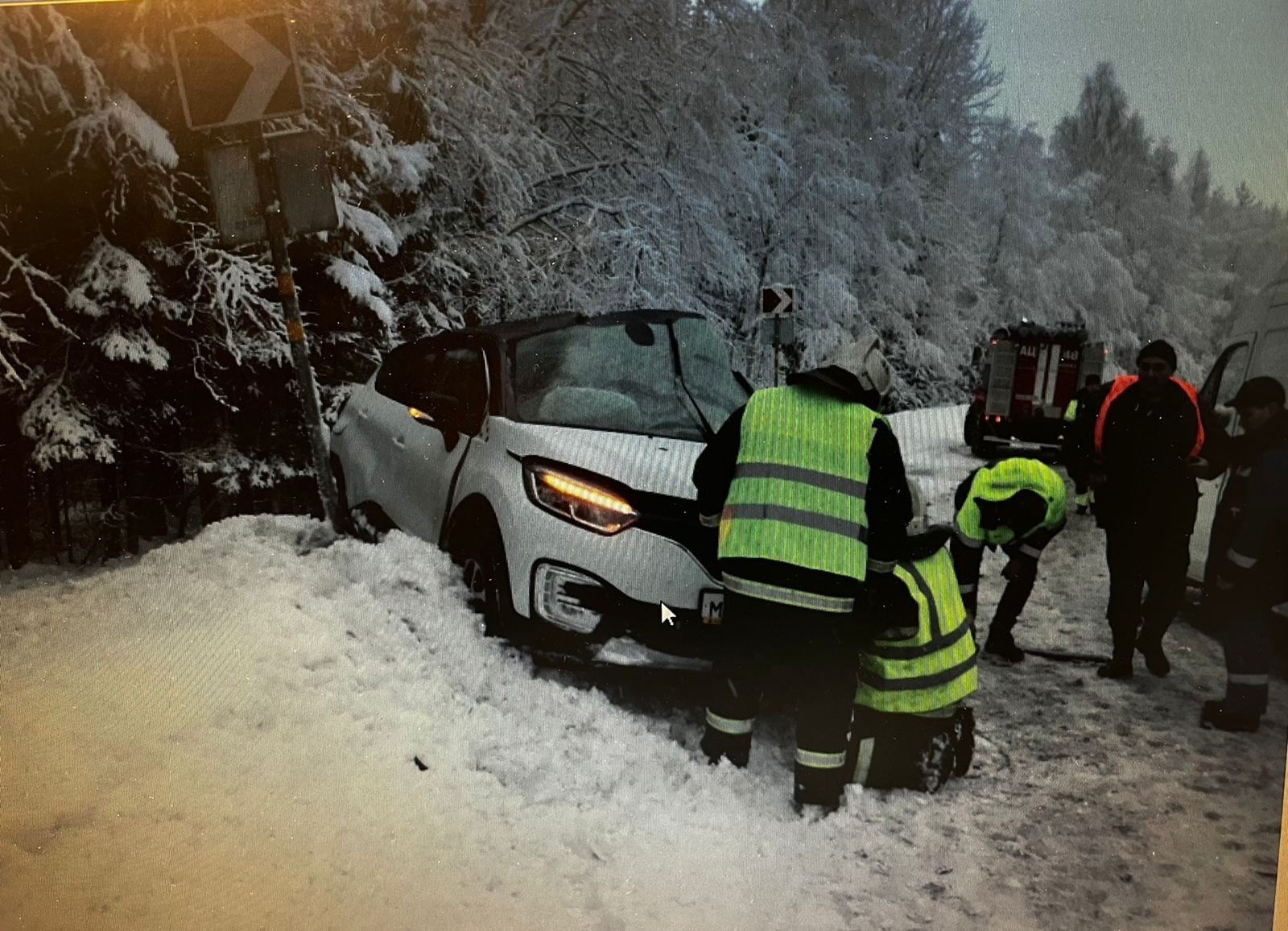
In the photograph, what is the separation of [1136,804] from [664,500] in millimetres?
1456

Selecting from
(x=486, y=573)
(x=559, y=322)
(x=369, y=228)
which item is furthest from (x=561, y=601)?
(x=369, y=228)

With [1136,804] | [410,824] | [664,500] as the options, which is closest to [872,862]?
[1136,804]

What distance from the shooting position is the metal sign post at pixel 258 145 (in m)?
2.42

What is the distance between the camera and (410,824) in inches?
91.4

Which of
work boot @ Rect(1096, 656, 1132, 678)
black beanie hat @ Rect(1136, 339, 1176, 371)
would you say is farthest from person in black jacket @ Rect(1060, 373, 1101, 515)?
work boot @ Rect(1096, 656, 1132, 678)

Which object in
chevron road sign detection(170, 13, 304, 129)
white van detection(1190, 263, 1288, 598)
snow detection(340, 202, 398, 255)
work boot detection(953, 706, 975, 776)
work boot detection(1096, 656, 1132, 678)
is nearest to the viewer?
white van detection(1190, 263, 1288, 598)

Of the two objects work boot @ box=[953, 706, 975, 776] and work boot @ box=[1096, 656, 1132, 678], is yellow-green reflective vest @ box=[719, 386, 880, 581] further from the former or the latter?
work boot @ box=[1096, 656, 1132, 678]

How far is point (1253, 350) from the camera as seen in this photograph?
2.08 m

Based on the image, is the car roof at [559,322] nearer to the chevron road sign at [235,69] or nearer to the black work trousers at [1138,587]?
the chevron road sign at [235,69]

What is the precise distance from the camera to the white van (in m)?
2.07

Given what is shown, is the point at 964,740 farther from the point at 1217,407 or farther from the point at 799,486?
the point at 1217,407

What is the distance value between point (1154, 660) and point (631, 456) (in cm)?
147

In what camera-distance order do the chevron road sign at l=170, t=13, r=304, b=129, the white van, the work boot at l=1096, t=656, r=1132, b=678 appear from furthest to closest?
the chevron road sign at l=170, t=13, r=304, b=129
the work boot at l=1096, t=656, r=1132, b=678
the white van

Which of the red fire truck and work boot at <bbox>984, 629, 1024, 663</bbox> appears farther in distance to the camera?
work boot at <bbox>984, 629, 1024, 663</bbox>
